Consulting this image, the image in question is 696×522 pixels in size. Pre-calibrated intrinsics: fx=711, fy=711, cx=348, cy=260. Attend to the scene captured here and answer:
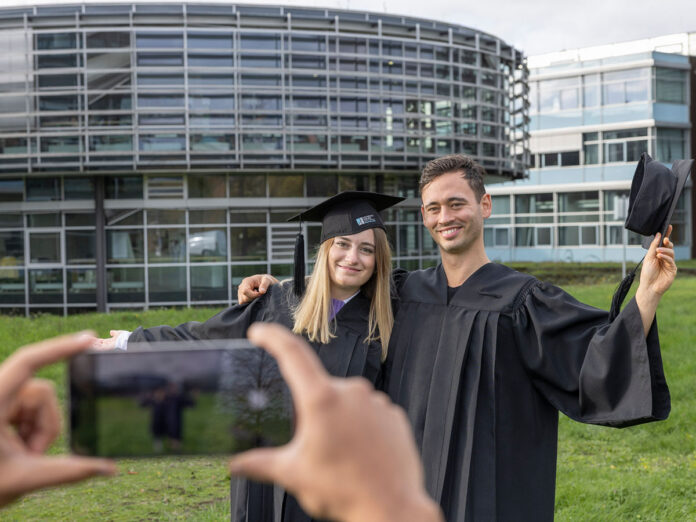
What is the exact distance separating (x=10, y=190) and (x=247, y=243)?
639 centimetres

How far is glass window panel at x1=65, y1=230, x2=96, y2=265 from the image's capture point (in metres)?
18.6

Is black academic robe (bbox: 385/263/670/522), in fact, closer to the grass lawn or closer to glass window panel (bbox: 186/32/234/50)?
the grass lawn

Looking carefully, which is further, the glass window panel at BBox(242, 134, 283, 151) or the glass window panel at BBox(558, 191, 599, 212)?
the glass window panel at BBox(558, 191, 599, 212)

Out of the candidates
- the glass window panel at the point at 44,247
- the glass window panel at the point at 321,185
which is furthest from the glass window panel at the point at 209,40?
the glass window panel at the point at 44,247

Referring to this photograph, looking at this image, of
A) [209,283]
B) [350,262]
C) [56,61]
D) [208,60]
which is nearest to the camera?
[350,262]

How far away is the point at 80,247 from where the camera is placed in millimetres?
18656

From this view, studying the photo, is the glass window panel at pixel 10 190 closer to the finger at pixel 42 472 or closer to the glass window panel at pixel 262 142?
the glass window panel at pixel 262 142

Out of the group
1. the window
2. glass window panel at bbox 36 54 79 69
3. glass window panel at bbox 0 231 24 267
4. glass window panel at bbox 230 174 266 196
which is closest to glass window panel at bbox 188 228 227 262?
glass window panel at bbox 230 174 266 196

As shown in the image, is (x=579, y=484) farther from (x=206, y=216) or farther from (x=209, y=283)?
(x=206, y=216)

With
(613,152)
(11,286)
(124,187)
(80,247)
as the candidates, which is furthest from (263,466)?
(613,152)

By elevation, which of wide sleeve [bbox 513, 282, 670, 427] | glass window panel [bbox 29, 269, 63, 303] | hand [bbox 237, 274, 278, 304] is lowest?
glass window panel [bbox 29, 269, 63, 303]

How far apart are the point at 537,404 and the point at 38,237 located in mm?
17757

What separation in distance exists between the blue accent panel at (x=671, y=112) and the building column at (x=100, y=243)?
1102 inches

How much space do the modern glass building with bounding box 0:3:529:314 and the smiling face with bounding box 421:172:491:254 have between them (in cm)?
1488
